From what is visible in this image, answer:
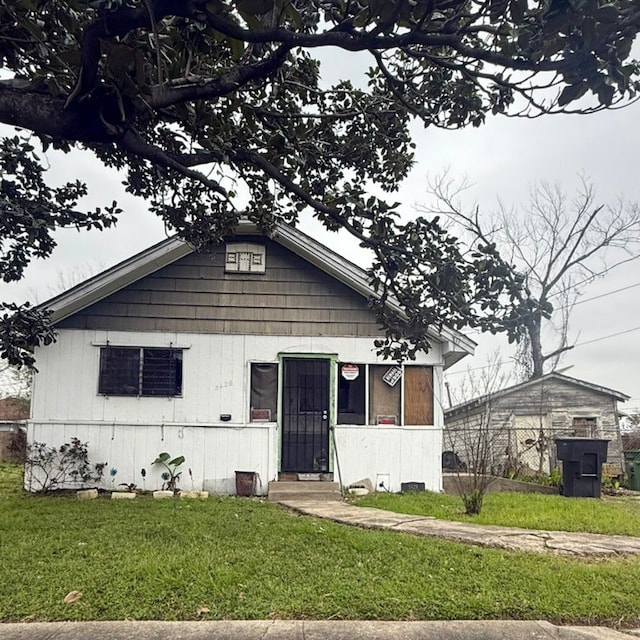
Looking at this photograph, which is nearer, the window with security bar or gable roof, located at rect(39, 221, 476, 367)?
gable roof, located at rect(39, 221, 476, 367)

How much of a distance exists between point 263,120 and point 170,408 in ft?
17.8

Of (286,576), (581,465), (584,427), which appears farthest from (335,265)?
(584,427)

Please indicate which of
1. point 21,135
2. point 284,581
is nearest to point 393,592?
point 284,581

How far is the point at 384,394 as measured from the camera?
10.2m

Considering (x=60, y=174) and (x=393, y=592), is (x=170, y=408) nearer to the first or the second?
(x=60, y=174)

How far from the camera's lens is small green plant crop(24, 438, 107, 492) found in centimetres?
952

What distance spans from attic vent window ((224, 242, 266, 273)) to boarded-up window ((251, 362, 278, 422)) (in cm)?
157

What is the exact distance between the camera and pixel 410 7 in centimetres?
319

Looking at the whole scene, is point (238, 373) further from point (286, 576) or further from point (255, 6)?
point (255, 6)

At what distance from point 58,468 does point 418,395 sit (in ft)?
19.2

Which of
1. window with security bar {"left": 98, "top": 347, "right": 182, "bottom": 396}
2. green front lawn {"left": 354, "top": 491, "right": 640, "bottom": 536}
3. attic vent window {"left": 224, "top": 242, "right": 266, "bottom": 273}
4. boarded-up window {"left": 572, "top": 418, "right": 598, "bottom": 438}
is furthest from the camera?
boarded-up window {"left": 572, "top": 418, "right": 598, "bottom": 438}

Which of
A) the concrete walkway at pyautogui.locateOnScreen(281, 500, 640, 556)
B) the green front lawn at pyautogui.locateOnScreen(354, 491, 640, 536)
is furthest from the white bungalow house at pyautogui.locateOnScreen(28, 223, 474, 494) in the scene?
the concrete walkway at pyautogui.locateOnScreen(281, 500, 640, 556)

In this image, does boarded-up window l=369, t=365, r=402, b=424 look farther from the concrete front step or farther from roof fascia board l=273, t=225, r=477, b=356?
the concrete front step

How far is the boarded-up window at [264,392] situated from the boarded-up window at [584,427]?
8933 millimetres
